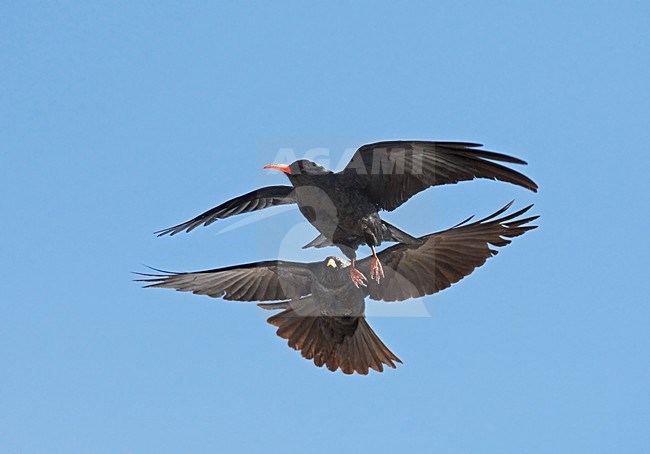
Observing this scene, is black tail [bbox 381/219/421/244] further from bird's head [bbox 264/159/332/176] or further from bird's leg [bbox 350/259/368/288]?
bird's head [bbox 264/159/332/176]

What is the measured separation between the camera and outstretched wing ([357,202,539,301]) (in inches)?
399

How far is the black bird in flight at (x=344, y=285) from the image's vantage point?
33.5 ft

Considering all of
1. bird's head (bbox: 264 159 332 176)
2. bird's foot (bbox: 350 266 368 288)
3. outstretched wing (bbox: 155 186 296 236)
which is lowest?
bird's foot (bbox: 350 266 368 288)

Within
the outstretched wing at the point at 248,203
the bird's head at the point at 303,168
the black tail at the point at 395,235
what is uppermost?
the outstretched wing at the point at 248,203

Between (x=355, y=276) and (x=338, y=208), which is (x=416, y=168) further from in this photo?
(x=355, y=276)

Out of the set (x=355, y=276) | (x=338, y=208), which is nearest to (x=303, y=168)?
(x=338, y=208)

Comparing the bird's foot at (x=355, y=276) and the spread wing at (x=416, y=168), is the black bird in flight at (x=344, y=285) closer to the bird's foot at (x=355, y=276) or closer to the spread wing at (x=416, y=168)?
the bird's foot at (x=355, y=276)

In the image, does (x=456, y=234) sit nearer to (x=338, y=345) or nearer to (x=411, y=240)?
(x=411, y=240)

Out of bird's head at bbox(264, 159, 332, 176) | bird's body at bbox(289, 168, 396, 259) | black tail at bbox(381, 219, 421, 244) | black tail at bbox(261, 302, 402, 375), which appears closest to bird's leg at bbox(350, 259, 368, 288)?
bird's body at bbox(289, 168, 396, 259)

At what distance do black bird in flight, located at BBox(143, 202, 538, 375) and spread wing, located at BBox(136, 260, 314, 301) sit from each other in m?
Answer: 0.01

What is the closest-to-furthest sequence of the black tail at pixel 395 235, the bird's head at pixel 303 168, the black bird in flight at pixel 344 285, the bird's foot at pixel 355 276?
the bird's head at pixel 303 168 → the bird's foot at pixel 355 276 → the black tail at pixel 395 235 → the black bird in flight at pixel 344 285

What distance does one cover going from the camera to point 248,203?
10.4 meters

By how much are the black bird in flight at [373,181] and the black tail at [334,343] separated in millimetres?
1483

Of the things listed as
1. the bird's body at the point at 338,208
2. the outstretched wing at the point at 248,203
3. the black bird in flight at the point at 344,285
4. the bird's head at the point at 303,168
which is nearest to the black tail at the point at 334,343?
the black bird in flight at the point at 344,285
